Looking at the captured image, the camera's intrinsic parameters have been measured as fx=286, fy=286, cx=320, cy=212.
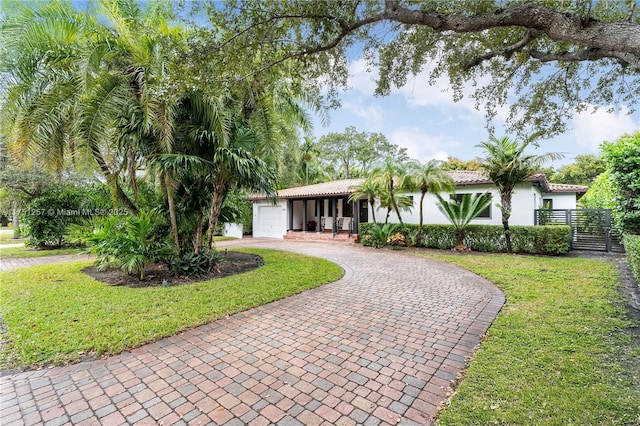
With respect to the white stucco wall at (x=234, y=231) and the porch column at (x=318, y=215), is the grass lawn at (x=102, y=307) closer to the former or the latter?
the porch column at (x=318, y=215)

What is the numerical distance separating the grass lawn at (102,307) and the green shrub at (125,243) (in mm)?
680

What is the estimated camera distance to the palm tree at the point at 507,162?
10.7 m

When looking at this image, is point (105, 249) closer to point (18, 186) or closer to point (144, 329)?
point (144, 329)

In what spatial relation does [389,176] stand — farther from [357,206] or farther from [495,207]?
[357,206]

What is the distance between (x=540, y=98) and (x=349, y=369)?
744cm

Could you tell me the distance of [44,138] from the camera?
22.9 ft

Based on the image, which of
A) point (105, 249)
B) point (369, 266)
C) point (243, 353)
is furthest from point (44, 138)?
point (369, 266)

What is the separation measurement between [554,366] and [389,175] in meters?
10.4

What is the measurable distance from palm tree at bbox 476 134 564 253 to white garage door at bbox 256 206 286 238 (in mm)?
13396

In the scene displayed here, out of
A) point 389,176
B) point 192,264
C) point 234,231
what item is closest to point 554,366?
point 192,264

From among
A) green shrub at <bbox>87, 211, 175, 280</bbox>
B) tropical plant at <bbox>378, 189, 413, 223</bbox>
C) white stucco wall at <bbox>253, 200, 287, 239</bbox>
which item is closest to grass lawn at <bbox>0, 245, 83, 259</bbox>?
green shrub at <bbox>87, 211, 175, 280</bbox>

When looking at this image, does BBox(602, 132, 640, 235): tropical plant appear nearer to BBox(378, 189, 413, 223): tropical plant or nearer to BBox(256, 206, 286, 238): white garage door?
BBox(378, 189, 413, 223): tropical plant

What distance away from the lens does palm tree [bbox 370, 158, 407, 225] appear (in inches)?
511

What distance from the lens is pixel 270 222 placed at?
2138cm
